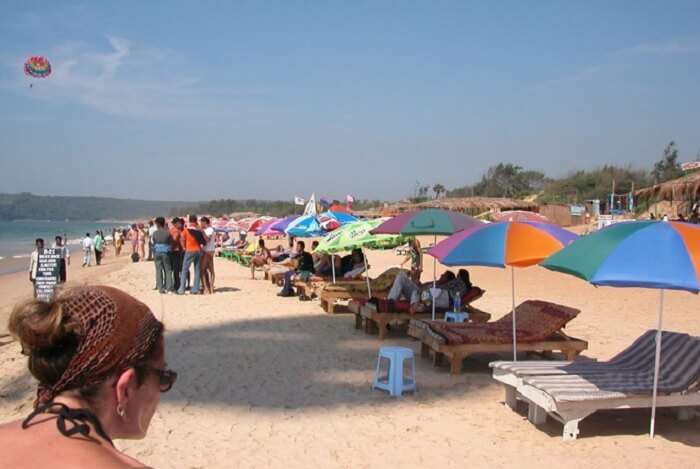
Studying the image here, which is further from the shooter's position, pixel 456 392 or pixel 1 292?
pixel 1 292

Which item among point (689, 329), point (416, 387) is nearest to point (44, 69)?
point (416, 387)

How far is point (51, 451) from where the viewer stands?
1159mm

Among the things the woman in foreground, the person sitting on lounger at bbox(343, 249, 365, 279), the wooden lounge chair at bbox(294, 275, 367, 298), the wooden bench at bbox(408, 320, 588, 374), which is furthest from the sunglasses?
the person sitting on lounger at bbox(343, 249, 365, 279)

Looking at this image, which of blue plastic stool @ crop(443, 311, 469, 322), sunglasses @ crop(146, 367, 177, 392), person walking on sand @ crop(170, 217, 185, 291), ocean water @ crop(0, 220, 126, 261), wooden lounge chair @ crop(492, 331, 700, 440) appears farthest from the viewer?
ocean water @ crop(0, 220, 126, 261)

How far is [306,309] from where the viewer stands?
1249 centimetres

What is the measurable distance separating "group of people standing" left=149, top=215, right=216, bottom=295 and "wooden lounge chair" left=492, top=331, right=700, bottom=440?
9.18 m

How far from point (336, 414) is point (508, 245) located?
2.54m

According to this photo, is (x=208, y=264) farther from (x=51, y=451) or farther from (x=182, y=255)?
(x=51, y=451)

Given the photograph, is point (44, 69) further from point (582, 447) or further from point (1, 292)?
point (582, 447)

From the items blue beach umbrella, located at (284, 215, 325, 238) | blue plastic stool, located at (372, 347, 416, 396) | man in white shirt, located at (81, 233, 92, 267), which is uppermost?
blue beach umbrella, located at (284, 215, 325, 238)

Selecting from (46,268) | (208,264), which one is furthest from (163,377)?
(208,264)

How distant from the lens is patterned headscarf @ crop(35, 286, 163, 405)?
125cm

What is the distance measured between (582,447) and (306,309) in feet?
25.2

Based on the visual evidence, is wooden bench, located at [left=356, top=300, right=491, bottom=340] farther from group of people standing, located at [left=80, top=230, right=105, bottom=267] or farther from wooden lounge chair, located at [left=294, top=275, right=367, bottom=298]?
group of people standing, located at [left=80, top=230, right=105, bottom=267]
